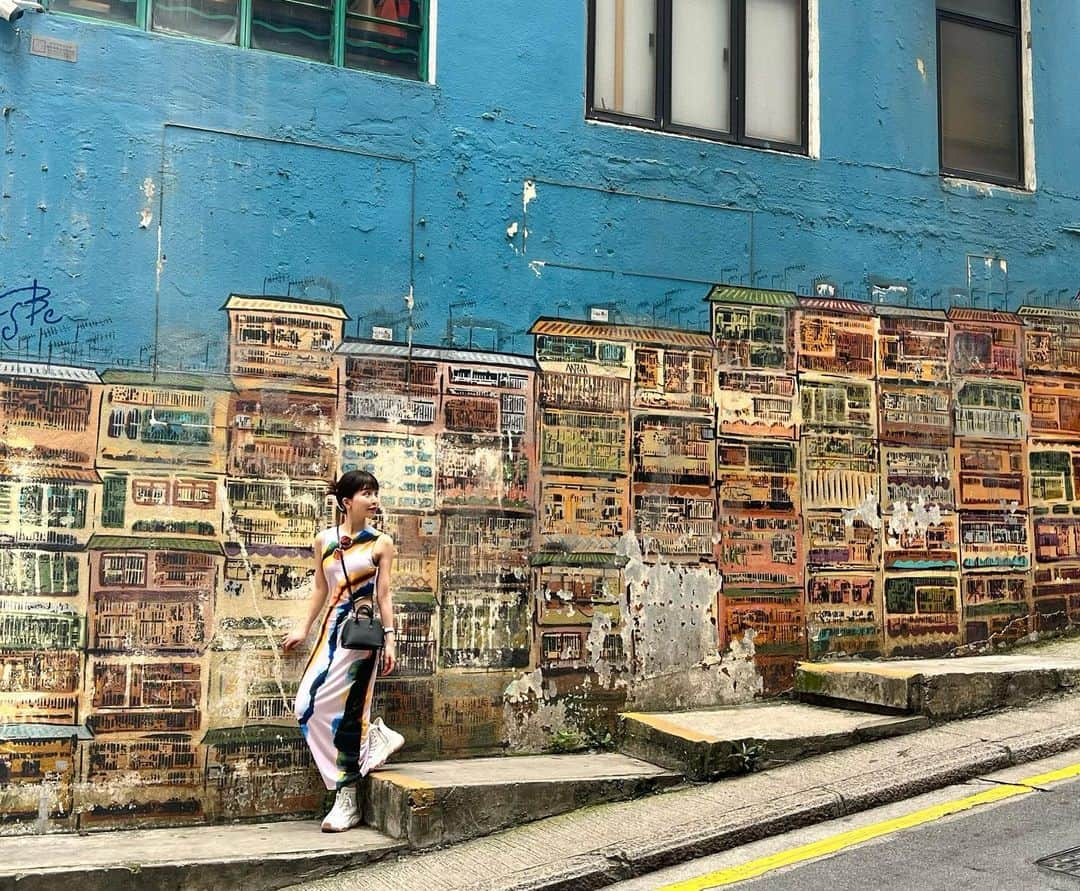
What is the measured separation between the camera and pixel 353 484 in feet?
21.5

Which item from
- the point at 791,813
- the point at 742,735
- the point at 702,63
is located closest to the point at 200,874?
the point at 791,813

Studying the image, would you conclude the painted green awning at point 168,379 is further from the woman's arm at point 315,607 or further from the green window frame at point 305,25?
the green window frame at point 305,25

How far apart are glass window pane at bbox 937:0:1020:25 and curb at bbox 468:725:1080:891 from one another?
5.93 meters

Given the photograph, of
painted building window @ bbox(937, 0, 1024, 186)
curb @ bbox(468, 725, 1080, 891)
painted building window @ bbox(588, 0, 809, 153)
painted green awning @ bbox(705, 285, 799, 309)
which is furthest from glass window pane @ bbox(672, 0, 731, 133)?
curb @ bbox(468, 725, 1080, 891)

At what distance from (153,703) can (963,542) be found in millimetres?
6000

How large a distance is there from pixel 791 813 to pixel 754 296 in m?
3.91

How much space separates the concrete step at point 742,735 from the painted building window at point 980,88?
465cm

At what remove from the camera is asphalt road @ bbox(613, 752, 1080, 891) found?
5078 millimetres

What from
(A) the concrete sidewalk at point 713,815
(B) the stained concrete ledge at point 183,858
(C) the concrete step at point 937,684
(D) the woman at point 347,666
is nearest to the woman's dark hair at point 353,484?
(D) the woman at point 347,666

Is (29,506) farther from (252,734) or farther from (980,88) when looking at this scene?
(980,88)

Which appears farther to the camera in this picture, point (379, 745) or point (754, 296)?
point (754, 296)

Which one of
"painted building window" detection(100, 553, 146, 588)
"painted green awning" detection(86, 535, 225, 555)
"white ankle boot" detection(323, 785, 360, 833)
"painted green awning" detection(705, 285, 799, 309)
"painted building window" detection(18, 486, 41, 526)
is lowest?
"white ankle boot" detection(323, 785, 360, 833)

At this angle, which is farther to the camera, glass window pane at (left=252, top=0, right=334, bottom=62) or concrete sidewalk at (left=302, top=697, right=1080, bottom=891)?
glass window pane at (left=252, top=0, right=334, bottom=62)

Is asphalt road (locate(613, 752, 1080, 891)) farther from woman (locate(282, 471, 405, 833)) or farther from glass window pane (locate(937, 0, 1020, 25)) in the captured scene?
glass window pane (locate(937, 0, 1020, 25))
